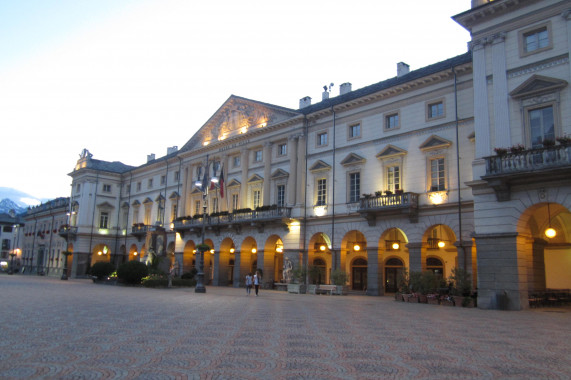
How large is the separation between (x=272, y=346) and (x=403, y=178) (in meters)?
24.8

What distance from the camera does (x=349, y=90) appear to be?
44156 millimetres

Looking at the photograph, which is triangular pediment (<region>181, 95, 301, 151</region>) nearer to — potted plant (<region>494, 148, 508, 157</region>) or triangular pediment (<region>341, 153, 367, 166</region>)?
triangular pediment (<region>341, 153, 367, 166</region>)

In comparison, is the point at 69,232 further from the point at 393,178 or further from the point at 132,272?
the point at 393,178

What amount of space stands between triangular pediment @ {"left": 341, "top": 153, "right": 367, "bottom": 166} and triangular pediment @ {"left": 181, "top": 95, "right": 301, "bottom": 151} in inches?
272

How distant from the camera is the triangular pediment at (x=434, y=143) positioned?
31697 mm

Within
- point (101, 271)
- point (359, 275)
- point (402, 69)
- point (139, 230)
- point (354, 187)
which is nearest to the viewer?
point (354, 187)

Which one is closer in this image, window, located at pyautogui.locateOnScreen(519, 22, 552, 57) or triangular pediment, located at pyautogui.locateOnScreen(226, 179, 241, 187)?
window, located at pyautogui.locateOnScreen(519, 22, 552, 57)

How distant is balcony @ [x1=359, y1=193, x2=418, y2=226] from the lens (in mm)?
32344

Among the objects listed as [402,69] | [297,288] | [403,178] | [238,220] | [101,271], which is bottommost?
[297,288]

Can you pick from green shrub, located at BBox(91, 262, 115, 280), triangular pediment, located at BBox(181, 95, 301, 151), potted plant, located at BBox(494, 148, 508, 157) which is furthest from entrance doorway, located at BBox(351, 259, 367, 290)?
green shrub, located at BBox(91, 262, 115, 280)

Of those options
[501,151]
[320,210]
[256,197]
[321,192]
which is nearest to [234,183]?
[256,197]

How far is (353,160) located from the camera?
123ft

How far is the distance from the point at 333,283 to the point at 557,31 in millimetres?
21035

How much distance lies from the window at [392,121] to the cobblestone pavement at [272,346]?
19494mm
